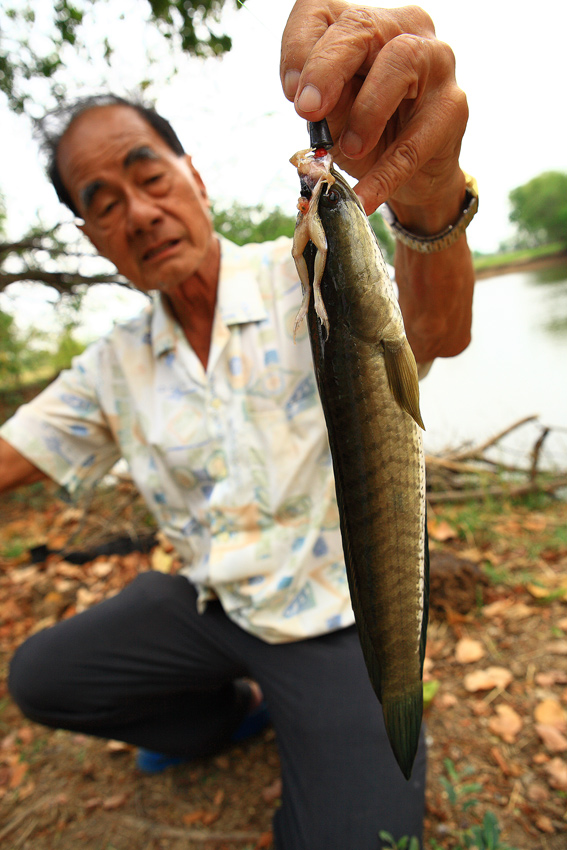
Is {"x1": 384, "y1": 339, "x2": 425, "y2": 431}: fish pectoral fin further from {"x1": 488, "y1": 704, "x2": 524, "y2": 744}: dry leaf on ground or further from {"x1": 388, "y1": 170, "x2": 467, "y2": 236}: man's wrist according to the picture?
{"x1": 488, "y1": 704, "x2": 524, "y2": 744}: dry leaf on ground

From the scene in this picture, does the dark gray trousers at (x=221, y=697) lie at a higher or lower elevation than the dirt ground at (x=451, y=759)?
higher

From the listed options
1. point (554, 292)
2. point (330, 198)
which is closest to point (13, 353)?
point (330, 198)

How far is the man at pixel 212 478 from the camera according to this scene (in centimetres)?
205

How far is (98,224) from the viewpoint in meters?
2.49

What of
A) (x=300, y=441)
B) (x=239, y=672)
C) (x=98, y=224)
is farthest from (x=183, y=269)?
(x=239, y=672)

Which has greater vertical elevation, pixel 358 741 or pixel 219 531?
pixel 219 531

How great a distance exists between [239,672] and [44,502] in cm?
490

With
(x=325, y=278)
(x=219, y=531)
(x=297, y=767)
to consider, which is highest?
(x=325, y=278)

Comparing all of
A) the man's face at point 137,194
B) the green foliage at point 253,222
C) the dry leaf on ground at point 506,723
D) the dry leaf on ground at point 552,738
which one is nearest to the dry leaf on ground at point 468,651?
the dry leaf on ground at point 506,723

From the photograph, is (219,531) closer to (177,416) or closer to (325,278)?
(177,416)

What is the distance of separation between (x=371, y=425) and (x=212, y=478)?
1361 mm

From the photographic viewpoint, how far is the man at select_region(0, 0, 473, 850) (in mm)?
2051

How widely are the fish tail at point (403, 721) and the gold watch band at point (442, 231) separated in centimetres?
125

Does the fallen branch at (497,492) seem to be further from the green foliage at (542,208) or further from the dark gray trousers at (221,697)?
the green foliage at (542,208)
